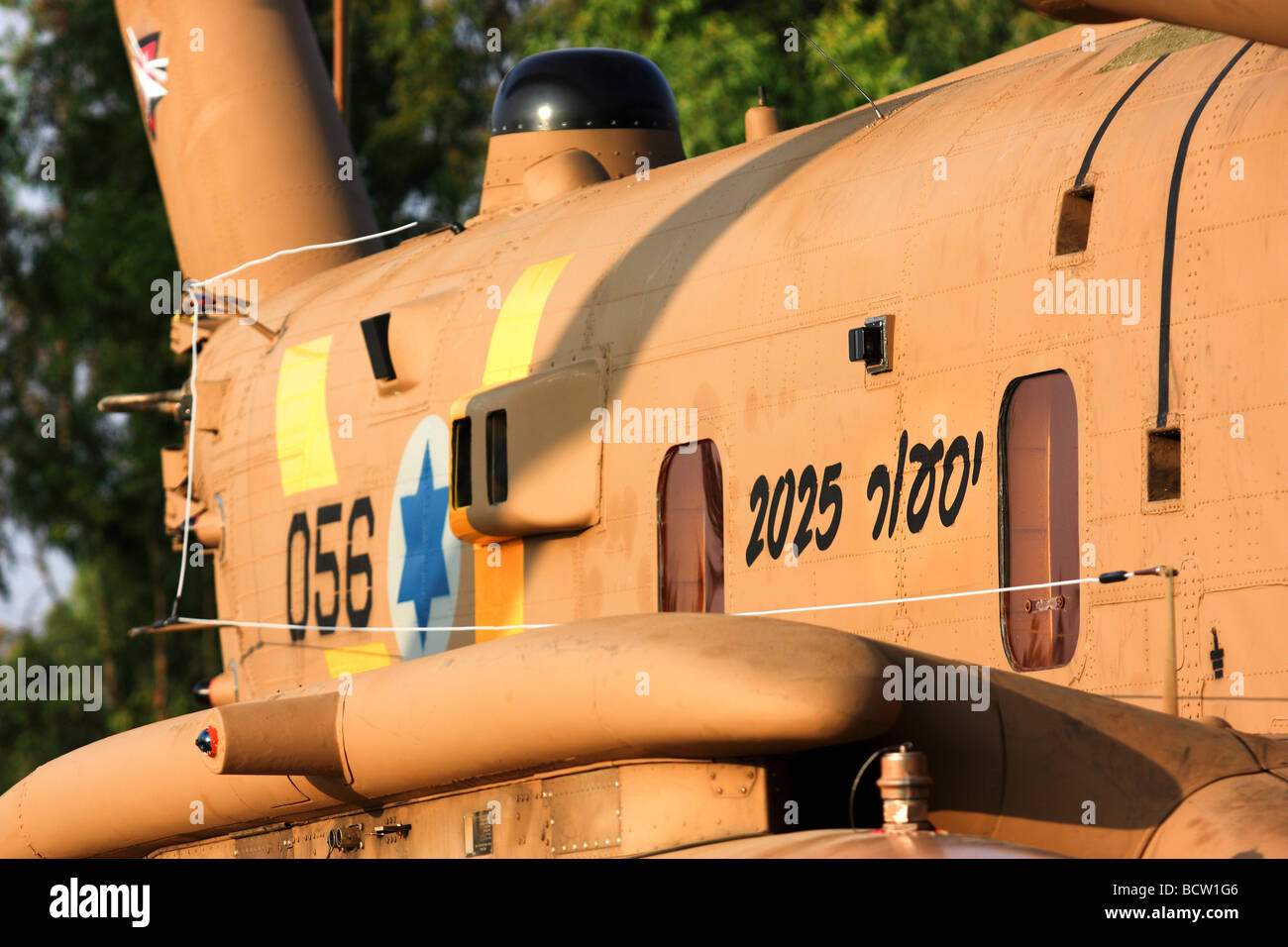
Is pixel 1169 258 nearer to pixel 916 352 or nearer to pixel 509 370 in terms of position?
pixel 916 352

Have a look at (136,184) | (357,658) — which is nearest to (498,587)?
(357,658)

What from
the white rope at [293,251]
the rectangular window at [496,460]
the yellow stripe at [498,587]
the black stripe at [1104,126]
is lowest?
the yellow stripe at [498,587]

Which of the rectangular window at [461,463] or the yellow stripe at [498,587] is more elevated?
the rectangular window at [461,463]

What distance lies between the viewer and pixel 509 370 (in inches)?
395

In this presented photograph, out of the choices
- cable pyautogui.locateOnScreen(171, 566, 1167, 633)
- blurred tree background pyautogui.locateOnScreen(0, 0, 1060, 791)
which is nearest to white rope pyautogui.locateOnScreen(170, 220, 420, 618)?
cable pyautogui.locateOnScreen(171, 566, 1167, 633)

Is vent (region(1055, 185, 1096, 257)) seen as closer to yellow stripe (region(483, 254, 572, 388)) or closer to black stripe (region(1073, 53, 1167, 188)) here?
black stripe (region(1073, 53, 1167, 188))

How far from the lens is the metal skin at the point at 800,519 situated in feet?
19.6

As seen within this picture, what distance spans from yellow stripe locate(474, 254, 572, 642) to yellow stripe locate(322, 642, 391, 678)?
99cm

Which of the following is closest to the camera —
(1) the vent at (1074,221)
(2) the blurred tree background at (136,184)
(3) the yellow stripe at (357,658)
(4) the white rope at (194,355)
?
(1) the vent at (1074,221)

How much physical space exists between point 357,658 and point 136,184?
19.9 m

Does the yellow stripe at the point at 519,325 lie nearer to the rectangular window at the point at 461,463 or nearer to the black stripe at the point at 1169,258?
the rectangular window at the point at 461,463

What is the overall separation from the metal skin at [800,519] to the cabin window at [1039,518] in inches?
2.7

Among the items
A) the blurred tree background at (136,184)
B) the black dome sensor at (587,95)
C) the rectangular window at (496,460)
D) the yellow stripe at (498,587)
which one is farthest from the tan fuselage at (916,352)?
the blurred tree background at (136,184)
